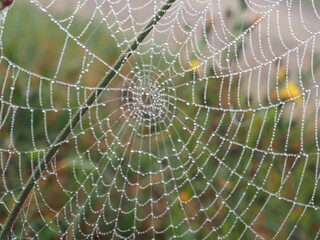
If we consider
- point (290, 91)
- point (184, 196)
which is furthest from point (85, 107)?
point (290, 91)

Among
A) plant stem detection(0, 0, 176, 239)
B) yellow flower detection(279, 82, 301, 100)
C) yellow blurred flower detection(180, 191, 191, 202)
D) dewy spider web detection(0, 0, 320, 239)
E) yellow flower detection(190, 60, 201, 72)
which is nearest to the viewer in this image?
plant stem detection(0, 0, 176, 239)

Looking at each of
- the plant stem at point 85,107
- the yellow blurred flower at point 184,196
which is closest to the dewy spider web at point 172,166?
the yellow blurred flower at point 184,196

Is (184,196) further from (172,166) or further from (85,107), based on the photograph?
(85,107)

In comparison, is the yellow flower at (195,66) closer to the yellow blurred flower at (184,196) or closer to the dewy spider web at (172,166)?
the dewy spider web at (172,166)

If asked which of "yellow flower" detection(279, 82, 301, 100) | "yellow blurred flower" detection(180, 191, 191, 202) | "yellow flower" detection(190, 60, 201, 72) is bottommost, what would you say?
"yellow blurred flower" detection(180, 191, 191, 202)

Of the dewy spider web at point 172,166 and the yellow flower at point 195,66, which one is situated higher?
the yellow flower at point 195,66

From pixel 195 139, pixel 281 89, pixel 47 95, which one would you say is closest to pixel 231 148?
pixel 195 139

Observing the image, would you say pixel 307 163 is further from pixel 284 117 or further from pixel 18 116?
pixel 18 116

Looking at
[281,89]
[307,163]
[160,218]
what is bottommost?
[160,218]

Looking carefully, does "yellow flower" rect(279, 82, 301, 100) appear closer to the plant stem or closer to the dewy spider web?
the dewy spider web

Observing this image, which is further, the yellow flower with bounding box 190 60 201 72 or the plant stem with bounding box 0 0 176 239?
the yellow flower with bounding box 190 60 201 72

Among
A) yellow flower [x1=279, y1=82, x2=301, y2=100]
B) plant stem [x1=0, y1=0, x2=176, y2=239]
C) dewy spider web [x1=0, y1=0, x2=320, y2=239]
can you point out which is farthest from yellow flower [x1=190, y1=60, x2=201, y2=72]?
plant stem [x1=0, y1=0, x2=176, y2=239]
